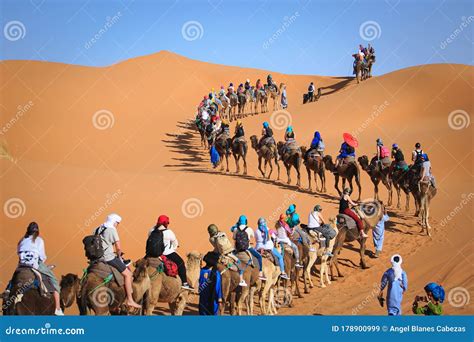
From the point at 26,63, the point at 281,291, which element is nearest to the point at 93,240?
the point at 281,291

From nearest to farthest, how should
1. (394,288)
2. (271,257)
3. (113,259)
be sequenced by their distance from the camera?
(113,259)
(394,288)
(271,257)

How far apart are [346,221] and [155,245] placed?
636 cm

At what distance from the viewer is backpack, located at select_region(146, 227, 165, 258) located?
39.6 ft

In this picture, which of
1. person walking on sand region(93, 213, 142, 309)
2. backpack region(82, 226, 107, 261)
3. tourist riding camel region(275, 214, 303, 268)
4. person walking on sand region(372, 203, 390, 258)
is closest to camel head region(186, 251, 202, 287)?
tourist riding camel region(275, 214, 303, 268)

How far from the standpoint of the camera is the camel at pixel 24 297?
34.8 ft

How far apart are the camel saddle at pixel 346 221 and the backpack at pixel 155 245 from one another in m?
6.05

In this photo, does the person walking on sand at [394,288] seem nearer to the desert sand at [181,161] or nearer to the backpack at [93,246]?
the desert sand at [181,161]

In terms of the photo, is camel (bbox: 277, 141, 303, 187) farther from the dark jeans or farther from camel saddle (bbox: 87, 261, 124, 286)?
camel saddle (bbox: 87, 261, 124, 286)

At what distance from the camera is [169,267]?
1234cm

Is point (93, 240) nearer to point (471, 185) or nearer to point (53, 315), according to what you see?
point (53, 315)

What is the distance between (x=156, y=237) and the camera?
479 inches

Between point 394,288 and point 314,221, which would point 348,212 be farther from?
point 394,288

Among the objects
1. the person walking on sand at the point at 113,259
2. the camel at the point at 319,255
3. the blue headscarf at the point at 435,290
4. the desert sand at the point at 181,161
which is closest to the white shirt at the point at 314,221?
the camel at the point at 319,255

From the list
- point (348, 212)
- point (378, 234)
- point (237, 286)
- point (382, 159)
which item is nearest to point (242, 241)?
point (237, 286)
